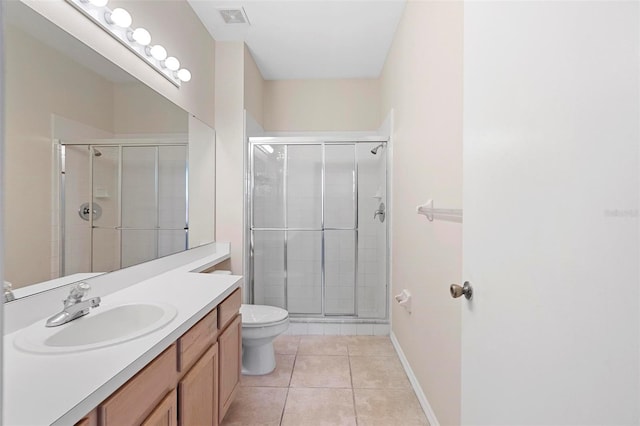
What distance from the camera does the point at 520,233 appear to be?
25.4 inches

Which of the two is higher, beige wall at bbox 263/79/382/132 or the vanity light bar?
beige wall at bbox 263/79/382/132

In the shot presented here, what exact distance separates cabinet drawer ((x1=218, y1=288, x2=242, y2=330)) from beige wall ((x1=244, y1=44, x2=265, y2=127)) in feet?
5.74

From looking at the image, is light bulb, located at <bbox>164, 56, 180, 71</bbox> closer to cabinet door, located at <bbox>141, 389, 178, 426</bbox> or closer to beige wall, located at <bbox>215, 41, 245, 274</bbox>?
beige wall, located at <bbox>215, 41, 245, 274</bbox>

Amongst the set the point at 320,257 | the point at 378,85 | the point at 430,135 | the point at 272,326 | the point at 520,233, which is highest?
the point at 378,85

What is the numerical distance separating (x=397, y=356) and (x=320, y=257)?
115 cm

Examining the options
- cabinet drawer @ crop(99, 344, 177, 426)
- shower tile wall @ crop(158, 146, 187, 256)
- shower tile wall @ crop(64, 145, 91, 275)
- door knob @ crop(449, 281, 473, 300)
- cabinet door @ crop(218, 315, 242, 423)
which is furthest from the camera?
shower tile wall @ crop(158, 146, 187, 256)

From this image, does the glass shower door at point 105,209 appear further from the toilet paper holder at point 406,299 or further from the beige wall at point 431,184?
the toilet paper holder at point 406,299

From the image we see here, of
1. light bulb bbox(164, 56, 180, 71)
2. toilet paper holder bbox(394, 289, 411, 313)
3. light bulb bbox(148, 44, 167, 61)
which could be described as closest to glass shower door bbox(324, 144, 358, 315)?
toilet paper holder bbox(394, 289, 411, 313)

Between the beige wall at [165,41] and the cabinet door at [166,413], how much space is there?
1.47 m

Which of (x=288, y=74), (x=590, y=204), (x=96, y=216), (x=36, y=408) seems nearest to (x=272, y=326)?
(x=96, y=216)

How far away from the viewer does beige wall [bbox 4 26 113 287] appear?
97cm

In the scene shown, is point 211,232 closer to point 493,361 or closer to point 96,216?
point 96,216

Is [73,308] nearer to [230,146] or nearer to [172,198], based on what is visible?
[172,198]

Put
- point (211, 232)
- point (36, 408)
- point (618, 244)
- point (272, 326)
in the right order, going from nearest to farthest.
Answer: point (618, 244)
point (36, 408)
point (272, 326)
point (211, 232)
